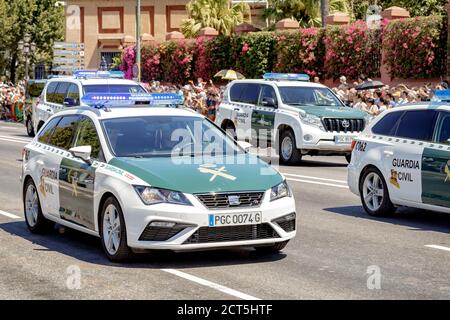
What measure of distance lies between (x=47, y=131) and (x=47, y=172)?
90 cm

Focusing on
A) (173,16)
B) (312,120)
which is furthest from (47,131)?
(173,16)

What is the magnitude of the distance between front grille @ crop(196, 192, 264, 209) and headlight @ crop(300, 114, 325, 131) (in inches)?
506

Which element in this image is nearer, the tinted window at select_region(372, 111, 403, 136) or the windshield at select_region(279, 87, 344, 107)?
the tinted window at select_region(372, 111, 403, 136)

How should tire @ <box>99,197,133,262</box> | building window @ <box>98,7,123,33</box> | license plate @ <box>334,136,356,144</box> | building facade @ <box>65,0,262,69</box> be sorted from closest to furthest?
tire @ <box>99,197,133,262</box> < license plate @ <box>334,136,356,144</box> < building facade @ <box>65,0,262,69</box> < building window @ <box>98,7,123,33</box>

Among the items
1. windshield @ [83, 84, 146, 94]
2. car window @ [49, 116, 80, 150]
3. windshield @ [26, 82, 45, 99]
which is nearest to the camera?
car window @ [49, 116, 80, 150]

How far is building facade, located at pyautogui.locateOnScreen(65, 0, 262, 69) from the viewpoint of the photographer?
69.9m

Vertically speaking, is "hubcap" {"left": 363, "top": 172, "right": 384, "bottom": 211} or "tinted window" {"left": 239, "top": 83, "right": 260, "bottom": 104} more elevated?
"tinted window" {"left": 239, "top": 83, "right": 260, "bottom": 104}

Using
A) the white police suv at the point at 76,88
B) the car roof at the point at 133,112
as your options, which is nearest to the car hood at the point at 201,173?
the car roof at the point at 133,112

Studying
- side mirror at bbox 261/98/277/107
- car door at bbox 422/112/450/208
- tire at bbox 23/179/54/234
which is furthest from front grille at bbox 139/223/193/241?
side mirror at bbox 261/98/277/107

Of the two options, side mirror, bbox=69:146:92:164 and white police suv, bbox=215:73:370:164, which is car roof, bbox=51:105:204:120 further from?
white police suv, bbox=215:73:370:164

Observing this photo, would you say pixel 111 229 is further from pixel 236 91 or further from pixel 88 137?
pixel 236 91

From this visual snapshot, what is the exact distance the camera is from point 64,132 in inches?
484
